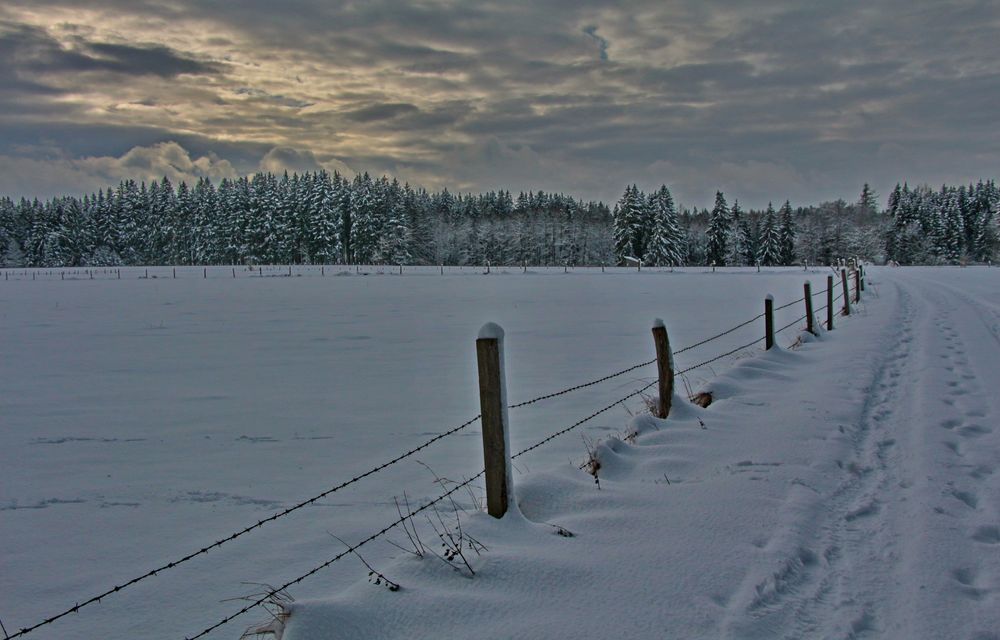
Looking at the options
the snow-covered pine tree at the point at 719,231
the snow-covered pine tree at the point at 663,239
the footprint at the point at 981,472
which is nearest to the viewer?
the footprint at the point at 981,472

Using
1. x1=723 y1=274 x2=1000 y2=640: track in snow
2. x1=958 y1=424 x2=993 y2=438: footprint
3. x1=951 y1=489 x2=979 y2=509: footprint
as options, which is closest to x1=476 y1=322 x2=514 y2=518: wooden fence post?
x1=723 y1=274 x2=1000 y2=640: track in snow

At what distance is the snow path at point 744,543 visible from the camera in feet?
11.5

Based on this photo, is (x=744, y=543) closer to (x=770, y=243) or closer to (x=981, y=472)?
(x=981, y=472)

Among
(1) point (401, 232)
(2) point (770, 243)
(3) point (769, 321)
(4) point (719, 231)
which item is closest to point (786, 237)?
(2) point (770, 243)

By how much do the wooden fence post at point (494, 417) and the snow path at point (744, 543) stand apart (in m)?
0.21

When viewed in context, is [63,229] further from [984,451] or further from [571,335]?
[984,451]

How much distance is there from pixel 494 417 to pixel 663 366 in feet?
11.8

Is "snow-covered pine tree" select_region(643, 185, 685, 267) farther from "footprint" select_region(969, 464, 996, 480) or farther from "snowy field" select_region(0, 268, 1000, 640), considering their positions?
"footprint" select_region(969, 464, 996, 480)

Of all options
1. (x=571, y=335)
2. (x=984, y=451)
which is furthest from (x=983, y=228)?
(x=984, y=451)

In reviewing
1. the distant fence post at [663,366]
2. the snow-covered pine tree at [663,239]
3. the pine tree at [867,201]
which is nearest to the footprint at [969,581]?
the distant fence post at [663,366]

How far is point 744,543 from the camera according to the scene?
175 inches

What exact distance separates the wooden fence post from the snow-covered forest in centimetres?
9360

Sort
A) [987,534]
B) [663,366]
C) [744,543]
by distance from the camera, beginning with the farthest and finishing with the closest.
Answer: [663,366]
[987,534]
[744,543]

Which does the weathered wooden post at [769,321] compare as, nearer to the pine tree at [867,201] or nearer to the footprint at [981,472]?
the footprint at [981,472]
